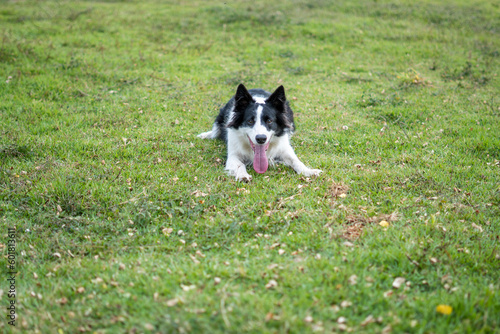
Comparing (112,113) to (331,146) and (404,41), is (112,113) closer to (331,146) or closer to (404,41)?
(331,146)

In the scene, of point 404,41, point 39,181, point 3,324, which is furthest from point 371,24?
point 3,324

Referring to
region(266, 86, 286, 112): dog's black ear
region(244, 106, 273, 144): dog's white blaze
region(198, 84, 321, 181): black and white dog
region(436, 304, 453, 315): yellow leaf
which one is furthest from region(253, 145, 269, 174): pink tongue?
region(436, 304, 453, 315): yellow leaf

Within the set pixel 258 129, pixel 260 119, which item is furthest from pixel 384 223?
pixel 260 119

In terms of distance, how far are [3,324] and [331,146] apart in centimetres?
529

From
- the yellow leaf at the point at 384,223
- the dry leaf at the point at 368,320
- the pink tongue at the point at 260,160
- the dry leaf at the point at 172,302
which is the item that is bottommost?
the dry leaf at the point at 172,302

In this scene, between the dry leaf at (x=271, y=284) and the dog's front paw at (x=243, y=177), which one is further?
the dog's front paw at (x=243, y=177)

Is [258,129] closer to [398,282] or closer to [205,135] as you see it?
[205,135]

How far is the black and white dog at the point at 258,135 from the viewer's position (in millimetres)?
5734

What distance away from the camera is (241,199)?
4992mm

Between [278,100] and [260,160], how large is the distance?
0.99m

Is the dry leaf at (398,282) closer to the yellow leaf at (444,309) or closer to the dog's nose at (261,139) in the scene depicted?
the yellow leaf at (444,309)

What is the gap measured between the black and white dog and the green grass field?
0.78ft

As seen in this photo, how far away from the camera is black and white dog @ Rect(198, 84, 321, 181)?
573cm

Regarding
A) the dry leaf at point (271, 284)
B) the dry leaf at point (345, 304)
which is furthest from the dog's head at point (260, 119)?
the dry leaf at point (345, 304)
